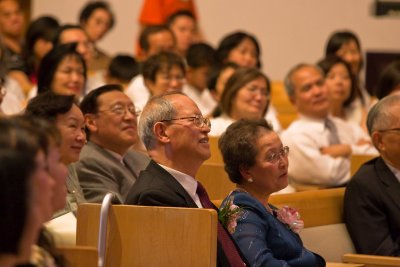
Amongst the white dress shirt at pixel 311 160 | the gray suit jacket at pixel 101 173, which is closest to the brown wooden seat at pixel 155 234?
the gray suit jacket at pixel 101 173

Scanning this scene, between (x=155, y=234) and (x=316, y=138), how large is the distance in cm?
262

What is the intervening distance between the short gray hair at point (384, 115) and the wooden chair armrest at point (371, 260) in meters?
0.70

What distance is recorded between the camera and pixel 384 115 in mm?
4496

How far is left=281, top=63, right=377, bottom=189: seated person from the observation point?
561 centimetres

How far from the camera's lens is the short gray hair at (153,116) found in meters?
3.75

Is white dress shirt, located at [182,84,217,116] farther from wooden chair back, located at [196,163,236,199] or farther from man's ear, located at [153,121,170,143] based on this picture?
man's ear, located at [153,121,170,143]

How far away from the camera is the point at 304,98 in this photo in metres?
6.03

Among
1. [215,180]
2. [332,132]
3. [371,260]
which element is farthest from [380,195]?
[332,132]

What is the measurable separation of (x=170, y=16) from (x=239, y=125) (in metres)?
4.94

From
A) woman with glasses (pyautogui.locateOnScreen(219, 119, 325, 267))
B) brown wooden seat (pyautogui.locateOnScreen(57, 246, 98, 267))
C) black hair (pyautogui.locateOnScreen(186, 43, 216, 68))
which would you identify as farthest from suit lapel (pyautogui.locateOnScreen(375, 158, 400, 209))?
black hair (pyautogui.locateOnScreen(186, 43, 216, 68))

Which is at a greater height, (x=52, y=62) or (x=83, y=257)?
(x=52, y=62)

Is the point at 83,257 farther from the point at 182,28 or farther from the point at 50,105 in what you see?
the point at 182,28

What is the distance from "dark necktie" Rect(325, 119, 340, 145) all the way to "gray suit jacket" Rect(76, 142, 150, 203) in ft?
6.32

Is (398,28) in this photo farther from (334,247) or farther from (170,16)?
(334,247)
